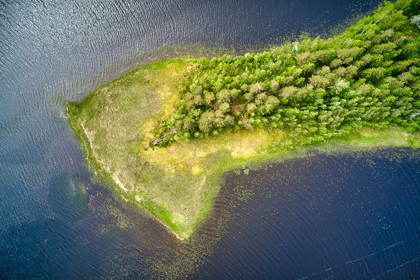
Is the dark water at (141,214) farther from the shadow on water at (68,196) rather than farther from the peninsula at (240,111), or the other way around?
the peninsula at (240,111)

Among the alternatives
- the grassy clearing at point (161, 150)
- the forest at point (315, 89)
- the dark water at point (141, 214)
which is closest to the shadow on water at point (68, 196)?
the dark water at point (141, 214)

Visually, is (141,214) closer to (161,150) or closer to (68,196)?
(161,150)

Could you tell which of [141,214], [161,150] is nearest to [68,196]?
[141,214]

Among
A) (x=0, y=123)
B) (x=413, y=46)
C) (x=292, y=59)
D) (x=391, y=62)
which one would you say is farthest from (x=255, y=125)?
(x=0, y=123)

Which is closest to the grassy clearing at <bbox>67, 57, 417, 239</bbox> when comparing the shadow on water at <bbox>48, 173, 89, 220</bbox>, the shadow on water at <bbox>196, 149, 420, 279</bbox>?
the shadow on water at <bbox>196, 149, 420, 279</bbox>

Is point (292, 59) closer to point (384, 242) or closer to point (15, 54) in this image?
point (384, 242)
